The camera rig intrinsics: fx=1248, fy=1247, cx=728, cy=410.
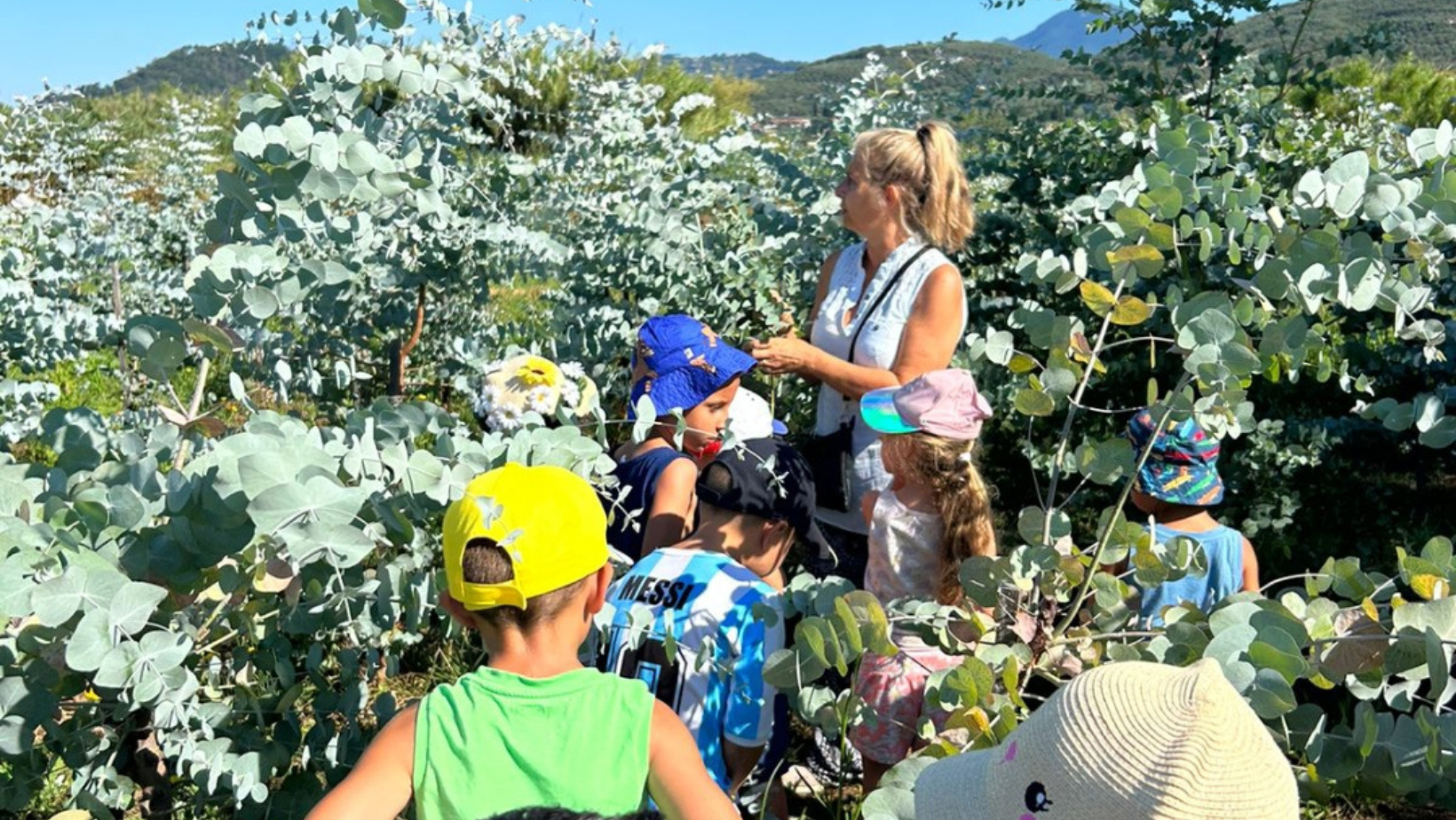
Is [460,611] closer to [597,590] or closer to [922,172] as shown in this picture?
[597,590]

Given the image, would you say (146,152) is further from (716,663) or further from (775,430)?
(716,663)

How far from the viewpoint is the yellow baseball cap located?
1483 millimetres

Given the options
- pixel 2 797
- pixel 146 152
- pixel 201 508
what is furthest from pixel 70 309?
pixel 146 152

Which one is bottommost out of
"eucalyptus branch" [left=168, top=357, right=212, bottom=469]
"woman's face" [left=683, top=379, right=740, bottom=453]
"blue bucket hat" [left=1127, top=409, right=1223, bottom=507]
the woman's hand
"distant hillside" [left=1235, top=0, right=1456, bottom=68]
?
"blue bucket hat" [left=1127, top=409, right=1223, bottom=507]

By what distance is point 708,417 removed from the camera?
8.63 feet

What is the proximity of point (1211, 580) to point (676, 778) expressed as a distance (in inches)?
61.5

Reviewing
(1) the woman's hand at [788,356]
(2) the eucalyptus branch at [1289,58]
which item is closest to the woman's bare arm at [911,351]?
(1) the woman's hand at [788,356]

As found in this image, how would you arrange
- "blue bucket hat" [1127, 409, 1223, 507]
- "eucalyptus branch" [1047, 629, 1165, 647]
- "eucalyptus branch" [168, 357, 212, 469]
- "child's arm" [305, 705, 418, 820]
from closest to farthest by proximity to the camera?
"child's arm" [305, 705, 418, 820]
"eucalyptus branch" [1047, 629, 1165, 647]
"eucalyptus branch" [168, 357, 212, 469]
"blue bucket hat" [1127, 409, 1223, 507]

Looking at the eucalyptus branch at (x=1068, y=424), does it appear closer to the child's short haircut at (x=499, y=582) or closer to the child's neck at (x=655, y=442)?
the child's short haircut at (x=499, y=582)

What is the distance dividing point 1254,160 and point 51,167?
5.82 metres

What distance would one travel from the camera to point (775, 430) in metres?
3.18

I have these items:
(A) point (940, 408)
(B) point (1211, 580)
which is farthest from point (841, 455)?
(B) point (1211, 580)

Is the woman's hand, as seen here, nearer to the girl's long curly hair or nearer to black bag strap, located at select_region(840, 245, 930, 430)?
black bag strap, located at select_region(840, 245, 930, 430)

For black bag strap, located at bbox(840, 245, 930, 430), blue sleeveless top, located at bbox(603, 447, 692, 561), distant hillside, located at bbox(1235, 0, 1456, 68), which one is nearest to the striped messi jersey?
blue sleeveless top, located at bbox(603, 447, 692, 561)
